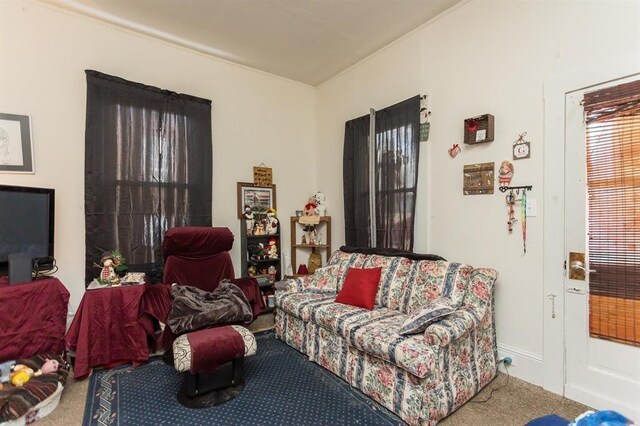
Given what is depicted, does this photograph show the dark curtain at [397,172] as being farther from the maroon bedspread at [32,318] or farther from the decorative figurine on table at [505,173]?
the maroon bedspread at [32,318]

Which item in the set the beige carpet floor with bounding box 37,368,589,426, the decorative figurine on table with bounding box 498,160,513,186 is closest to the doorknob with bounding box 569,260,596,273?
the decorative figurine on table with bounding box 498,160,513,186

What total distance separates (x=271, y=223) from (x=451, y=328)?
2.52m

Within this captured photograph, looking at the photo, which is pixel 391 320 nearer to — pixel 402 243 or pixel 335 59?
pixel 402 243

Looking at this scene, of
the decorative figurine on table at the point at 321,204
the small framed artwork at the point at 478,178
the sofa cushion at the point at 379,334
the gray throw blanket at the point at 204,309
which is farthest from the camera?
the decorative figurine on table at the point at 321,204

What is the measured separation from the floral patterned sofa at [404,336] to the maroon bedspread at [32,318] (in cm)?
172

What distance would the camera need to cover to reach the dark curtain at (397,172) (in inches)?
121

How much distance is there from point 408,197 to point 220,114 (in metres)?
2.36

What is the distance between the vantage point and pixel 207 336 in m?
2.16

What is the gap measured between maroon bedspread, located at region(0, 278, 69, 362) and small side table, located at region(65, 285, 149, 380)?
0.11 metres

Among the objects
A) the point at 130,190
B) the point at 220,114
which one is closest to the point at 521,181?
the point at 220,114

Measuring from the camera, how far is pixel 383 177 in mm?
3363

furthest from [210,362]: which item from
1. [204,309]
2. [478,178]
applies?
[478,178]

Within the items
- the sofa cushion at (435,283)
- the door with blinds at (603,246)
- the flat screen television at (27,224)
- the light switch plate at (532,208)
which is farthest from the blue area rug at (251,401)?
the light switch plate at (532,208)

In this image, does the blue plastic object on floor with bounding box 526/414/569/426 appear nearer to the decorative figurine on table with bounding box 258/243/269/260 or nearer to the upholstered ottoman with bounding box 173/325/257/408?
the upholstered ottoman with bounding box 173/325/257/408
